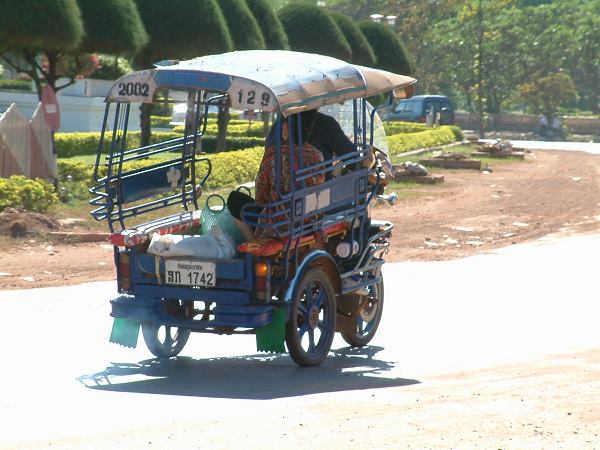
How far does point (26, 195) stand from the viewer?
18719 millimetres

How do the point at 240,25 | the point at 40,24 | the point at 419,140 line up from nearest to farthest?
the point at 40,24, the point at 240,25, the point at 419,140

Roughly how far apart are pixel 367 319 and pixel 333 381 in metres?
1.84

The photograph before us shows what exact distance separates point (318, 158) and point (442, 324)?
2.79m

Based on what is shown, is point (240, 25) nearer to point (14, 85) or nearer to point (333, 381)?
Result: point (14, 85)

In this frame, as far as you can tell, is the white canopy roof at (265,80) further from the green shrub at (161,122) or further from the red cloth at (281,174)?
the green shrub at (161,122)

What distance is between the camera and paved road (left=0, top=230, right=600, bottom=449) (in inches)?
276

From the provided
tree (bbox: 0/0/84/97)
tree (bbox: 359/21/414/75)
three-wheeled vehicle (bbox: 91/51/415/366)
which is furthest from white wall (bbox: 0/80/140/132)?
three-wheeled vehicle (bbox: 91/51/415/366)

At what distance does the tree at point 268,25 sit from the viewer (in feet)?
113

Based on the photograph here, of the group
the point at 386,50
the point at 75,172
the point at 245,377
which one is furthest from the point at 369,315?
the point at 386,50

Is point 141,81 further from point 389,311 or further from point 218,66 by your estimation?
point 389,311

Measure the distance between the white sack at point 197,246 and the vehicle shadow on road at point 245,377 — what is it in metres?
0.91

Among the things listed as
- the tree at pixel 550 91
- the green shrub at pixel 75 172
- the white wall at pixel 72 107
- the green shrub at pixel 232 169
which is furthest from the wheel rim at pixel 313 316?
the tree at pixel 550 91

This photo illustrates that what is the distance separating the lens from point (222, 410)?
7.86m

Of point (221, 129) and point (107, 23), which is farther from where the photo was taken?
point (221, 129)
